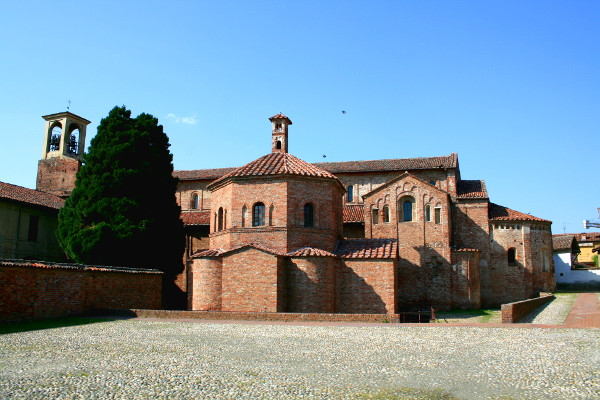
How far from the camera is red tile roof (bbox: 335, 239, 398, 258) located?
22.2m

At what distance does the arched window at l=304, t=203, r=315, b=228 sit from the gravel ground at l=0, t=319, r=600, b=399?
9122 mm

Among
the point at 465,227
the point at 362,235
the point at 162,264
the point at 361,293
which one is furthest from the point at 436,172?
the point at 162,264

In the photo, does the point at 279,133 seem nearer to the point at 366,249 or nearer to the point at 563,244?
the point at 366,249

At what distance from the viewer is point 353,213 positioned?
33031 mm

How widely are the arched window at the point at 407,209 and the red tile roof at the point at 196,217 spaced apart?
12.8m

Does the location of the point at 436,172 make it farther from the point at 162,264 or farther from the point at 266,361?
the point at 266,361

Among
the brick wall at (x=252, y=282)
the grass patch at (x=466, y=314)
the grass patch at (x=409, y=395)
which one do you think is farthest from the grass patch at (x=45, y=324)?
the grass patch at (x=466, y=314)

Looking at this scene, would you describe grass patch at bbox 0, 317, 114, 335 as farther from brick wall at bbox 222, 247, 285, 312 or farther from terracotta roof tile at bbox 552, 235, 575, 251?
terracotta roof tile at bbox 552, 235, 575, 251

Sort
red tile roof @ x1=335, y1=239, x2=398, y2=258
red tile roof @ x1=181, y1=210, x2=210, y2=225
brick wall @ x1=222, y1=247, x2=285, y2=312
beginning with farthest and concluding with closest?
red tile roof @ x1=181, y1=210, x2=210, y2=225 → red tile roof @ x1=335, y1=239, x2=398, y2=258 → brick wall @ x1=222, y1=247, x2=285, y2=312

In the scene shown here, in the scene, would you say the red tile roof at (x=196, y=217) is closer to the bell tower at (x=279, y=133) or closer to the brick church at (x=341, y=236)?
the brick church at (x=341, y=236)

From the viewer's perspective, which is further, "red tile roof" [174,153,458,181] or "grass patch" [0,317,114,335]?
"red tile roof" [174,153,458,181]

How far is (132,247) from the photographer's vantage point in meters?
25.3

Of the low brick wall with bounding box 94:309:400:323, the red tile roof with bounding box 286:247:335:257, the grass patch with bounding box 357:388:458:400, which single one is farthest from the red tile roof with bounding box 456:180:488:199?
the grass patch with bounding box 357:388:458:400

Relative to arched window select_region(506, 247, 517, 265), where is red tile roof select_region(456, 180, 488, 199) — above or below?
above
